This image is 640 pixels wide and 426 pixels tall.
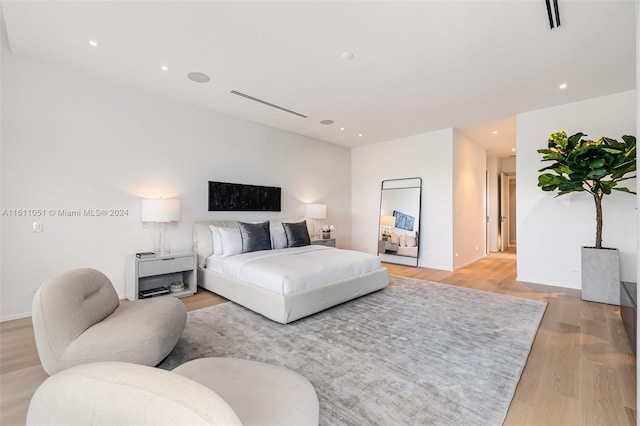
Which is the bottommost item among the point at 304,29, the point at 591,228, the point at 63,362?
the point at 63,362

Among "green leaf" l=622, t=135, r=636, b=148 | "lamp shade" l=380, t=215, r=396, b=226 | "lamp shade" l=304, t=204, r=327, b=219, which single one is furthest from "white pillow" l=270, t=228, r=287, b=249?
"green leaf" l=622, t=135, r=636, b=148

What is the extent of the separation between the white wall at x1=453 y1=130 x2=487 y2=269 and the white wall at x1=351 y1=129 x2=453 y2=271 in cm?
15

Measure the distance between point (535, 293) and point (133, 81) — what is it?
6295mm

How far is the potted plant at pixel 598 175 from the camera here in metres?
3.48

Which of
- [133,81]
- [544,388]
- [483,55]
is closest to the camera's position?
[544,388]

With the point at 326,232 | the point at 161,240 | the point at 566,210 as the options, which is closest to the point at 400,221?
the point at 326,232

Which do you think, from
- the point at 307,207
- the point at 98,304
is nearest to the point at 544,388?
the point at 98,304

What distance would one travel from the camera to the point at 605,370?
2.13 metres

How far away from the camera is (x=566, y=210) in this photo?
4379mm

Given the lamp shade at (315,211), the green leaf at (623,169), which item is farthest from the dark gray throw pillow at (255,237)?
the green leaf at (623,169)

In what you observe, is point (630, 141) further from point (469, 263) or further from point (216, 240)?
point (216, 240)

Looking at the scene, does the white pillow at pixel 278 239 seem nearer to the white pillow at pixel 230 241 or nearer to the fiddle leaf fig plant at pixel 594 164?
the white pillow at pixel 230 241

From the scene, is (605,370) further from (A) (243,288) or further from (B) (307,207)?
(B) (307,207)

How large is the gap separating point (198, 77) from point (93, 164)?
1.75 meters
